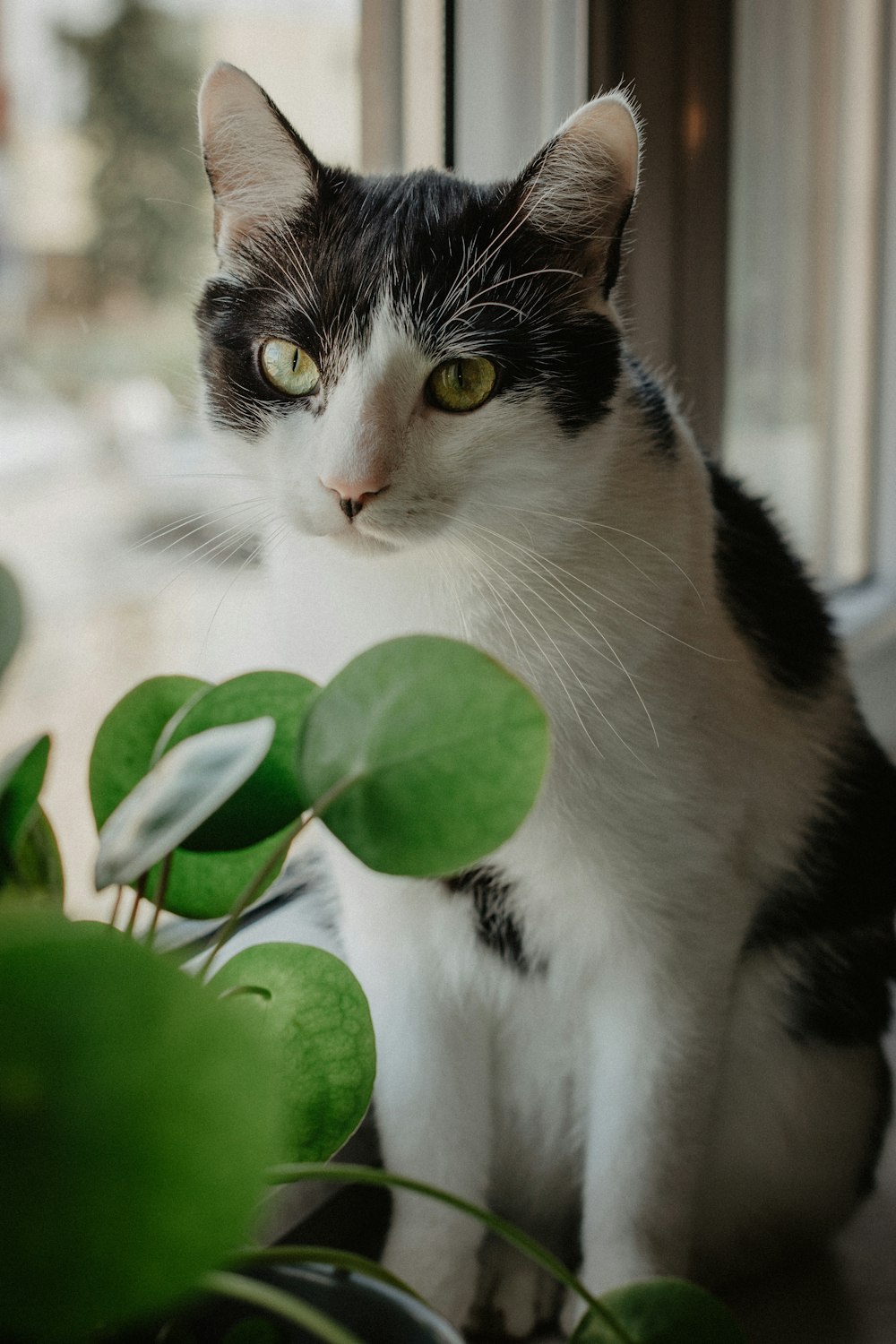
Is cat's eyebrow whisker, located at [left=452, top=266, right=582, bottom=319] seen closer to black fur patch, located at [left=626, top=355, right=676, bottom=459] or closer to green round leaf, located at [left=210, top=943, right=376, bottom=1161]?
black fur patch, located at [left=626, top=355, right=676, bottom=459]

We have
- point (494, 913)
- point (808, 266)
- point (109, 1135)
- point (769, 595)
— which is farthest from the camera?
point (808, 266)

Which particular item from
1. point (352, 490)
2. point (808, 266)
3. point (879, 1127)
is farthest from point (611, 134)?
point (808, 266)

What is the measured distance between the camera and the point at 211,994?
279 millimetres

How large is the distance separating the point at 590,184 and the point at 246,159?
0.20 metres

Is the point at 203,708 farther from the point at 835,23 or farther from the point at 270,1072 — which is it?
the point at 835,23

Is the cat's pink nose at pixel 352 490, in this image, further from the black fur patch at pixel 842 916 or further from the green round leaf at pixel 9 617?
the black fur patch at pixel 842 916

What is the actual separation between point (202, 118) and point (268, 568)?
10.8 inches

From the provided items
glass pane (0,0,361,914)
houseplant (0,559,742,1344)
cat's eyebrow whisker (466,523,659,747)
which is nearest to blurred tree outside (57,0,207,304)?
glass pane (0,0,361,914)

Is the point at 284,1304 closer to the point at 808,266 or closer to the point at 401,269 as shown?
the point at 401,269

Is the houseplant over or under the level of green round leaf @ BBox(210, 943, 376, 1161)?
over

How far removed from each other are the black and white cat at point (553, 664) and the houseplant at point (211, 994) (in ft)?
0.74

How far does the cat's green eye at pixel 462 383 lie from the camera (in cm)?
69

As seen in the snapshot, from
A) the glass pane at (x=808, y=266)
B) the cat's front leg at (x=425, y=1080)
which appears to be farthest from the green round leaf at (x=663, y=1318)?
the glass pane at (x=808, y=266)

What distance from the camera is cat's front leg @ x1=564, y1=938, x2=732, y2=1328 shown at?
71cm
